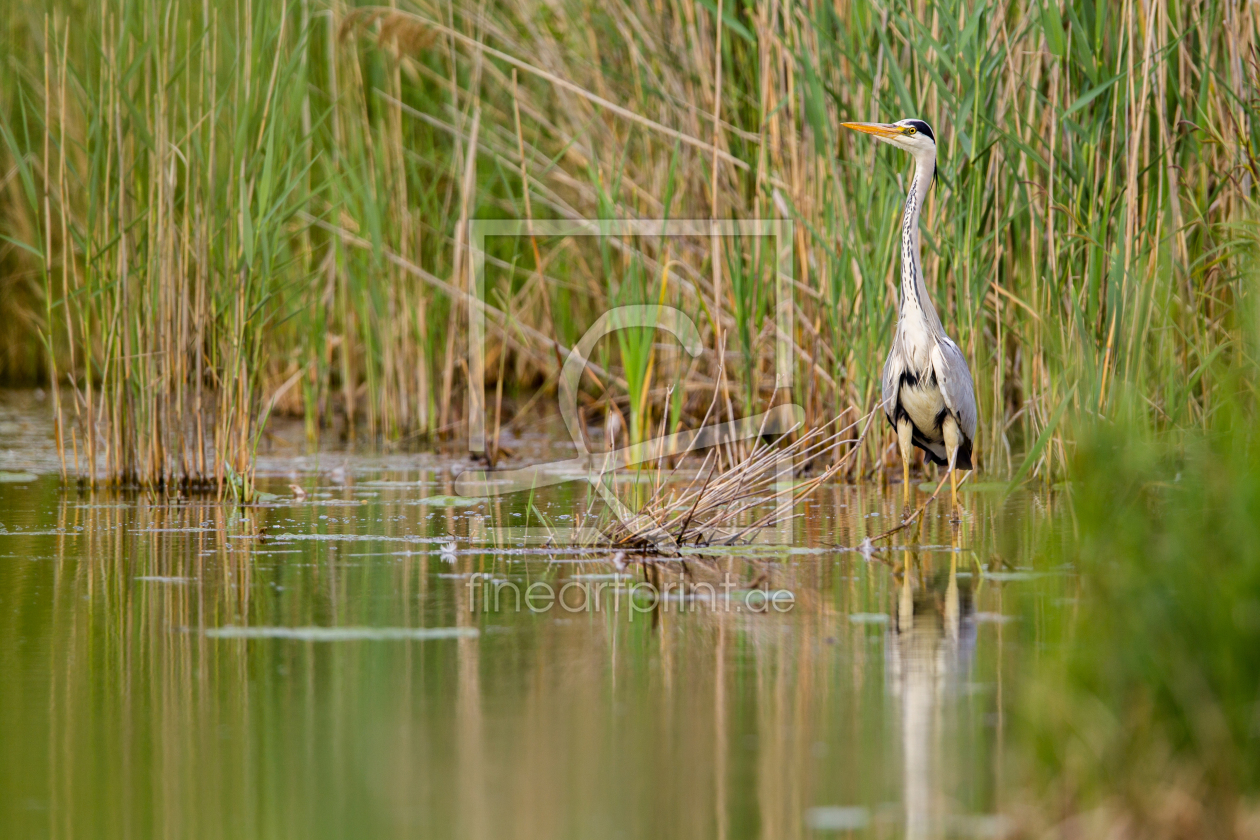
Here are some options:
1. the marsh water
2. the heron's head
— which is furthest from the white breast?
the heron's head

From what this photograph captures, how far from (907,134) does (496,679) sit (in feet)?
10.2

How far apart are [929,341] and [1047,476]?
3.01 feet

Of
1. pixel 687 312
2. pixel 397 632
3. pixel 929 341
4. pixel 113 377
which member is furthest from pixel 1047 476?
pixel 113 377

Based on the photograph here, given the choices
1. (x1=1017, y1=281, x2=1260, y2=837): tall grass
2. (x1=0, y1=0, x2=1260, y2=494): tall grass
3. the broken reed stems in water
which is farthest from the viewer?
(x1=0, y1=0, x2=1260, y2=494): tall grass

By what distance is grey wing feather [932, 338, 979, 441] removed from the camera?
5230 mm

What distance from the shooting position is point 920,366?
5.29 m

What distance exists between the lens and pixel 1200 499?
2.75 m

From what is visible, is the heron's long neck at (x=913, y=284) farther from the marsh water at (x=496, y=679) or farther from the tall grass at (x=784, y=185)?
the marsh water at (x=496, y=679)

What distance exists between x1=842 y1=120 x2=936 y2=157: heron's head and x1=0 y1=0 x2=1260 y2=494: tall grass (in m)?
0.15

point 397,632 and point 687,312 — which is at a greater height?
point 687,312

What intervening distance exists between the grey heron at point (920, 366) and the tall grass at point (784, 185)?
0.22 m

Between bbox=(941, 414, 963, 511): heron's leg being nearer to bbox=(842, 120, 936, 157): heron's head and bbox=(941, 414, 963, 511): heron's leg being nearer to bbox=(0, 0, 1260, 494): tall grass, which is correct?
bbox=(0, 0, 1260, 494): tall grass

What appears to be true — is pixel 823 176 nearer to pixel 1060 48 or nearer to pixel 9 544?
pixel 1060 48

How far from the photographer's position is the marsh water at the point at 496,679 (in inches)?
94.1
